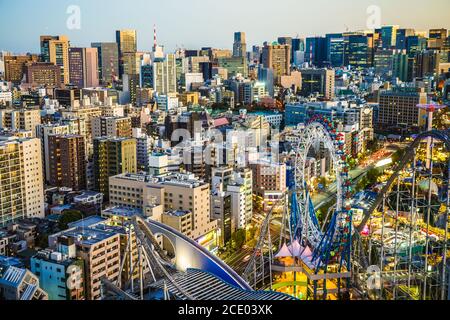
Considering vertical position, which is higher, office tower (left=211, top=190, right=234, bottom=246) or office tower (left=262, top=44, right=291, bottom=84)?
office tower (left=262, top=44, right=291, bottom=84)

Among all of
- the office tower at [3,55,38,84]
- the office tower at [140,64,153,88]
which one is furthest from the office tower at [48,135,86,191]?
the office tower at [140,64,153,88]

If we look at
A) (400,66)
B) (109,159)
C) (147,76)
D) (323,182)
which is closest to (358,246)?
(323,182)

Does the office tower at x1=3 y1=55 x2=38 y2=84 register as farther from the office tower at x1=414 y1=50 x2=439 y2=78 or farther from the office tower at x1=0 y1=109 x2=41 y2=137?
the office tower at x1=414 y1=50 x2=439 y2=78

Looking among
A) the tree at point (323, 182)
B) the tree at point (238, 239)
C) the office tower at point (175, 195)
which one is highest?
the office tower at point (175, 195)

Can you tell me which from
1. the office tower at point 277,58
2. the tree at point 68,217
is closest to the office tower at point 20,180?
the tree at point 68,217

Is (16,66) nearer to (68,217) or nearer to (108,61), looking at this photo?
(108,61)

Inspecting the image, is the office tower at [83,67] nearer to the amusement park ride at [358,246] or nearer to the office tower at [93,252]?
the amusement park ride at [358,246]
